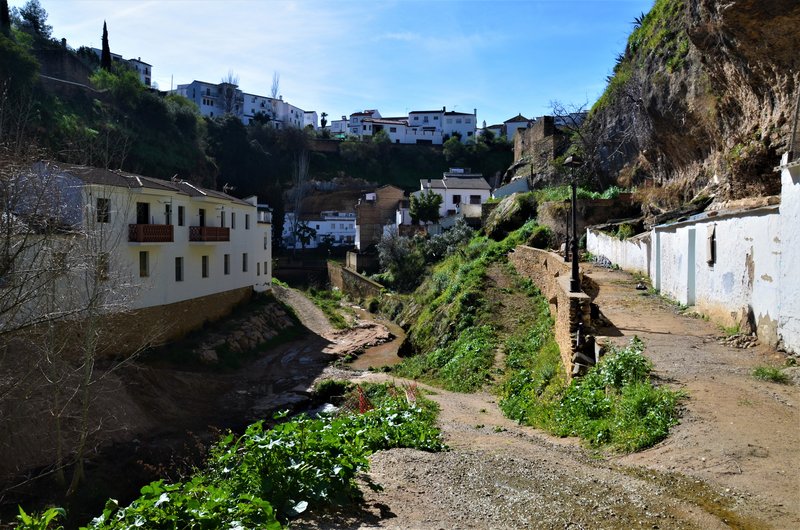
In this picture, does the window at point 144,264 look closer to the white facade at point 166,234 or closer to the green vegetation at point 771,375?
the white facade at point 166,234

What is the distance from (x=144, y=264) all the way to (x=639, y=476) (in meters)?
20.0

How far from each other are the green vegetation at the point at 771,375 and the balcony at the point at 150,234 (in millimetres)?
19226

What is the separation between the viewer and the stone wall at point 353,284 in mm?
41875

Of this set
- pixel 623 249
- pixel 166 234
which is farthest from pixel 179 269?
A: pixel 623 249

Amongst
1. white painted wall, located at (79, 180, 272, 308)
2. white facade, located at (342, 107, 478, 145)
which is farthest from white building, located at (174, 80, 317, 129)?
white painted wall, located at (79, 180, 272, 308)

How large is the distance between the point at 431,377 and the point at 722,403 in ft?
39.1

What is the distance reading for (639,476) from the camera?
5902mm

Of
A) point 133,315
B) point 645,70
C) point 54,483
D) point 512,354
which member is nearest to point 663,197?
point 645,70

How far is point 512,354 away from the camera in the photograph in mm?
15719

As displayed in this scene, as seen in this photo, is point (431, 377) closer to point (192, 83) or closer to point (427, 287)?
point (427, 287)

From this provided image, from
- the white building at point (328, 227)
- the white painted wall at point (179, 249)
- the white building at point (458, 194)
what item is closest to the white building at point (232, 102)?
the white building at point (328, 227)

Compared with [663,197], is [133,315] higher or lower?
lower

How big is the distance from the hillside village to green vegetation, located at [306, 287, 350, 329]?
0.35 metres

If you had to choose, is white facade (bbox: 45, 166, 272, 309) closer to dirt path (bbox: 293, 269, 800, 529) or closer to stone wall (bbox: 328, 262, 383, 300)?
stone wall (bbox: 328, 262, 383, 300)
